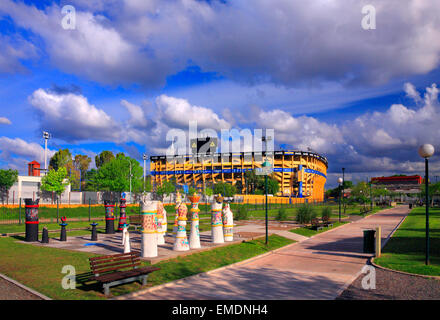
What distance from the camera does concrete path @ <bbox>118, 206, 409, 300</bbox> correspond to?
26.9 feet

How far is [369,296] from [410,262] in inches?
190

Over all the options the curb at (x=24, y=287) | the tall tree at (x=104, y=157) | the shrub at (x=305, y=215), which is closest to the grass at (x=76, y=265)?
the curb at (x=24, y=287)

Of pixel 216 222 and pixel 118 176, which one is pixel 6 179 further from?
pixel 216 222

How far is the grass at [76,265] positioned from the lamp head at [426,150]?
7.16 meters

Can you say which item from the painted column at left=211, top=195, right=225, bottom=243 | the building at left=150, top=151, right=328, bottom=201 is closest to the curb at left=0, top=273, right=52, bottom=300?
the painted column at left=211, top=195, right=225, bottom=243

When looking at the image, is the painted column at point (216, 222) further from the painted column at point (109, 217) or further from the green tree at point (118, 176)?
the green tree at point (118, 176)

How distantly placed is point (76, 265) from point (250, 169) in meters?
97.3

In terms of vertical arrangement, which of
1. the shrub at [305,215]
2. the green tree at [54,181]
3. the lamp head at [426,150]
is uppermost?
the lamp head at [426,150]

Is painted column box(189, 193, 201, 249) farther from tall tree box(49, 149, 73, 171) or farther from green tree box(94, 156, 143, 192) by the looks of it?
tall tree box(49, 149, 73, 171)

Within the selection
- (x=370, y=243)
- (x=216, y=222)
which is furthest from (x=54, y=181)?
(x=370, y=243)

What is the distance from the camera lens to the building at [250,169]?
106375 millimetres

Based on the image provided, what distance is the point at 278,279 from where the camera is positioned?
388 inches
